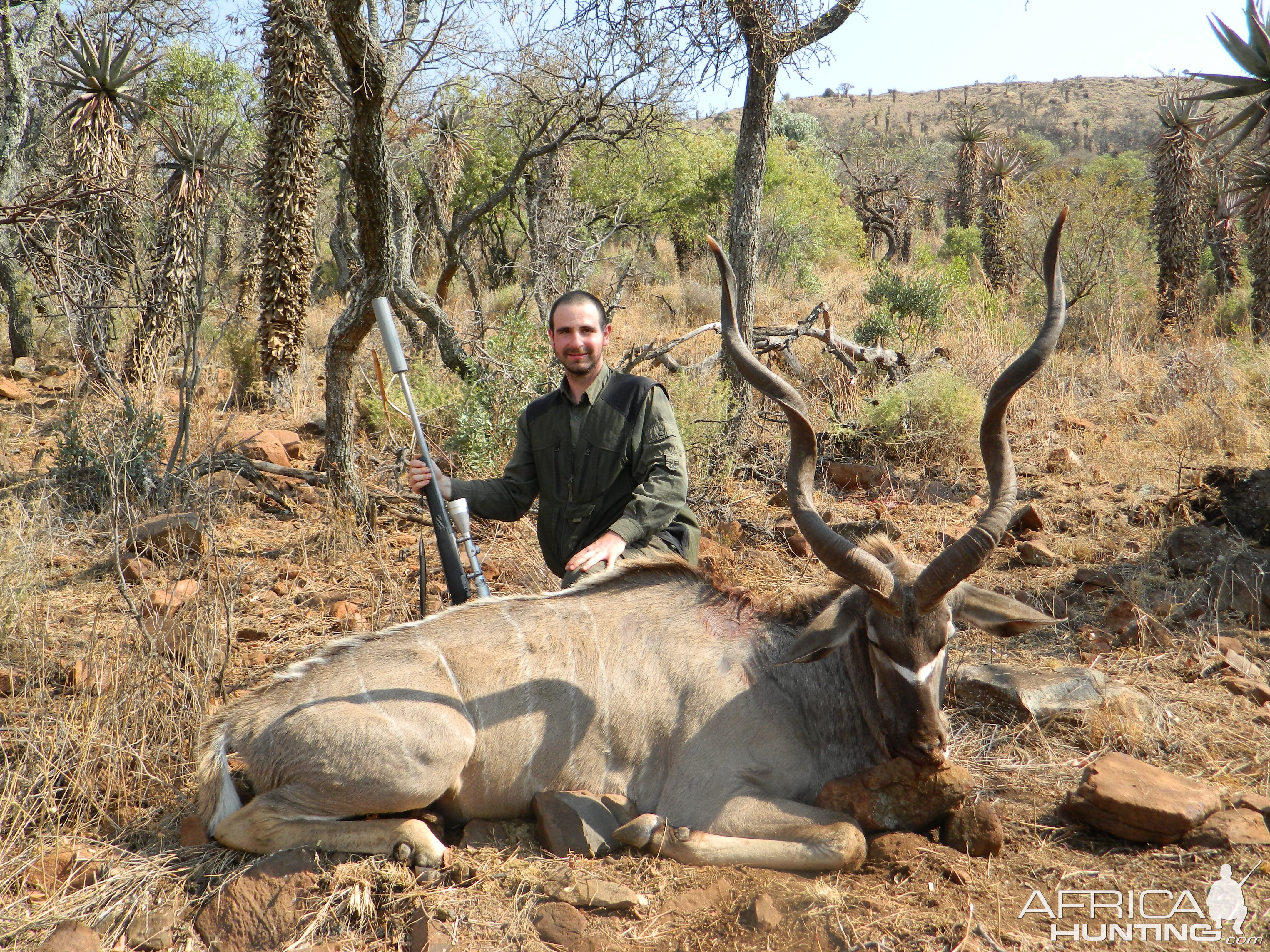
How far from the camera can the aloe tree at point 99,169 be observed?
6273 millimetres

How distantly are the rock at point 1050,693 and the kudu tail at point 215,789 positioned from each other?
3.38 m

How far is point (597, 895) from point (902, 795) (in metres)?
1.24

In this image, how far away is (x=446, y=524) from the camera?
461 centimetres

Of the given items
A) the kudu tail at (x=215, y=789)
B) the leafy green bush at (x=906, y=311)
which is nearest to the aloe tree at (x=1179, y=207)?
the leafy green bush at (x=906, y=311)

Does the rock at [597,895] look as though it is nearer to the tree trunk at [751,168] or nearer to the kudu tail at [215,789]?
the kudu tail at [215,789]

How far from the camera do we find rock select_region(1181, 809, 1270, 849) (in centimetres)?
333

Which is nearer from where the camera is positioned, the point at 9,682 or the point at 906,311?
the point at 9,682

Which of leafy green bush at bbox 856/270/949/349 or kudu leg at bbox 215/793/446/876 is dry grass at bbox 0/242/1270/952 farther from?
leafy green bush at bbox 856/270/949/349

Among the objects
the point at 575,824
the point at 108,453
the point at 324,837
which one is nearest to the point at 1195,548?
the point at 575,824

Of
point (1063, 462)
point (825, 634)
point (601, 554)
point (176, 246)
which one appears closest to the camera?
point (825, 634)

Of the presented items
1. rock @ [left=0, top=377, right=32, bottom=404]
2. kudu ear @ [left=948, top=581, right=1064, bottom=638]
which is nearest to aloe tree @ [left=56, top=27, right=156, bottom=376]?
rock @ [left=0, top=377, right=32, bottom=404]

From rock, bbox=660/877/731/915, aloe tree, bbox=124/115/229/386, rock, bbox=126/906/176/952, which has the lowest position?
rock, bbox=660/877/731/915

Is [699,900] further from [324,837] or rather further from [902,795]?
[324,837]

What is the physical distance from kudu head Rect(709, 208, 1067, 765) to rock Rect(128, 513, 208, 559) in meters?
3.98
